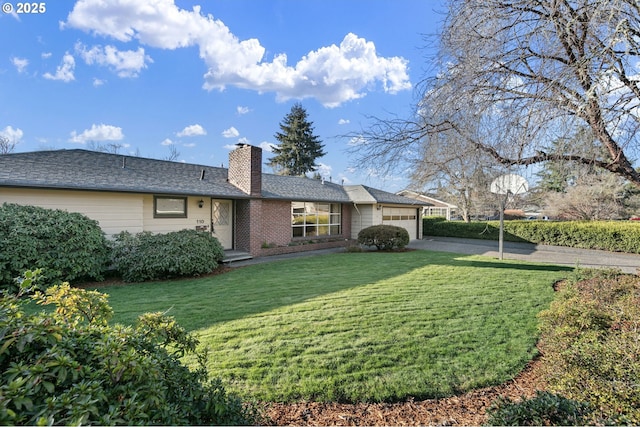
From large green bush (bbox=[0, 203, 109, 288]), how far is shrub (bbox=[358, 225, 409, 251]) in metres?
11.3

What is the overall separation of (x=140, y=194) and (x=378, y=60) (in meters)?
9.53

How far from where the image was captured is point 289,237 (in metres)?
15.2

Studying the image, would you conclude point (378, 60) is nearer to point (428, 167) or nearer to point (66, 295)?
point (428, 167)

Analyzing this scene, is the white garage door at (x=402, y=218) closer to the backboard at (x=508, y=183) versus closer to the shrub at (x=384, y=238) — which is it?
the shrub at (x=384, y=238)

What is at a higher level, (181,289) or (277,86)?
(277,86)

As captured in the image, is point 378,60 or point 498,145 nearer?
point 498,145

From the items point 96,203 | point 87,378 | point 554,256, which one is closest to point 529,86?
point 87,378

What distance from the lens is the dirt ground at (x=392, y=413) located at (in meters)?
2.80

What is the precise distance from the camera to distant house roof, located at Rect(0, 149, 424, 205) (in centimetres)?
881

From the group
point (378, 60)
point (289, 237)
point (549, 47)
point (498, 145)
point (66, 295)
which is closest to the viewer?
point (66, 295)

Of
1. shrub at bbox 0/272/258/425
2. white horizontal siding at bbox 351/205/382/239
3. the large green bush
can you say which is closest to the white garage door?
white horizontal siding at bbox 351/205/382/239

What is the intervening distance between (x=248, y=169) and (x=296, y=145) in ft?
86.8

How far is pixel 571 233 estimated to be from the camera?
1728cm

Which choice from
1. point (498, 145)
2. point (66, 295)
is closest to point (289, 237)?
point (498, 145)
